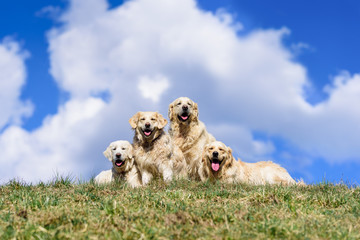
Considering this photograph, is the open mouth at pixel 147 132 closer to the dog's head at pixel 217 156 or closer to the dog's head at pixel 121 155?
the dog's head at pixel 121 155

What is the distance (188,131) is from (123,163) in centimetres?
222

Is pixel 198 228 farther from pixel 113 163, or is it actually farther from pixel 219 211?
pixel 113 163

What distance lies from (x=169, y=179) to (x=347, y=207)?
4233mm

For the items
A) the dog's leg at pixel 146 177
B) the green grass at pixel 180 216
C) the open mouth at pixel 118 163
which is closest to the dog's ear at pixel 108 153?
the open mouth at pixel 118 163

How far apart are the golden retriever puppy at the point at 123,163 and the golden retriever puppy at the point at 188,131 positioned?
1.64 metres

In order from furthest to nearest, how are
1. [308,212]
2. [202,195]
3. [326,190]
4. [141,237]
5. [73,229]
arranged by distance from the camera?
[326,190]
[202,195]
[308,212]
[73,229]
[141,237]

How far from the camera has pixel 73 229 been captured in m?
4.96

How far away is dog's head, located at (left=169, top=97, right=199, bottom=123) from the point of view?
11.1 meters

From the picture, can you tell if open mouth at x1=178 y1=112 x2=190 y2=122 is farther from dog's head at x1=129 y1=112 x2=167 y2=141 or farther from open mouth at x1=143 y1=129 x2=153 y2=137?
open mouth at x1=143 y1=129 x2=153 y2=137

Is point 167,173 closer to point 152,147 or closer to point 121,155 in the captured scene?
point 152,147

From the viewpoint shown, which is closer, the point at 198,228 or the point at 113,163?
the point at 198,228

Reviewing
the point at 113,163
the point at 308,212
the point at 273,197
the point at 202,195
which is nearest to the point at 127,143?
the point at 113,163

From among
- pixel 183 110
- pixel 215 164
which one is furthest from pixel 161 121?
pixel 215 164

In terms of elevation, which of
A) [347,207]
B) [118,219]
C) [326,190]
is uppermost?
[326,190]
